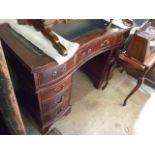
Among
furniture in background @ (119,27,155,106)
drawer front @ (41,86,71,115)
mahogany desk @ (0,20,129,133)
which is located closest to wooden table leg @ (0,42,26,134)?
mahogany desk @ (0,20,129,133)

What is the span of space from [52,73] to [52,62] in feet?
0.31

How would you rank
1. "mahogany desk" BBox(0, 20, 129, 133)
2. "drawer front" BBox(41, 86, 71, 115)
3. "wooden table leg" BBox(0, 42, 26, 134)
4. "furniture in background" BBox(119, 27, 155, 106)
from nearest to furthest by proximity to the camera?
"wooden table leg" BBox(0, 42, 26, 134), "mahogany desk" BBox(0, 20, 129, 133), "drawer front" BBox(41, 86, 71, 115), "furniture in background" BBox(119, 27, 155, 106)

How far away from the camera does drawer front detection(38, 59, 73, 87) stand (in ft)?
3.25

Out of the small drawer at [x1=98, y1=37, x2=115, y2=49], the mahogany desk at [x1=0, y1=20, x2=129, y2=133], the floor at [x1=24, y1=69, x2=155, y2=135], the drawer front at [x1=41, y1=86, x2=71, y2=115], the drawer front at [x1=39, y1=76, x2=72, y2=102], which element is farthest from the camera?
the floor at [x1=24, y1=69, x2=155, y2=135]

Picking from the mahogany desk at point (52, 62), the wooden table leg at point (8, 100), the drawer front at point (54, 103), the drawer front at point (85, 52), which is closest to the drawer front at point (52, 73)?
the mahogany desk at point (52, 62)

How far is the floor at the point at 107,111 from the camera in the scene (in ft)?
5.23

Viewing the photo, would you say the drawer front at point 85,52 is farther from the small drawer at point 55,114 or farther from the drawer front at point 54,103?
the small drawer at point 55,114

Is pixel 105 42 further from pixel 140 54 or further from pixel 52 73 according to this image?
pixel 52 73

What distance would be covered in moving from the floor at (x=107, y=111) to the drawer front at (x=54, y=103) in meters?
0.30

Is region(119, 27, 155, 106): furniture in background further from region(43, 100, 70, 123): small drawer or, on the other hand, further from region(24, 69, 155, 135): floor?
region(43, 100, 70, 123): small drawer
